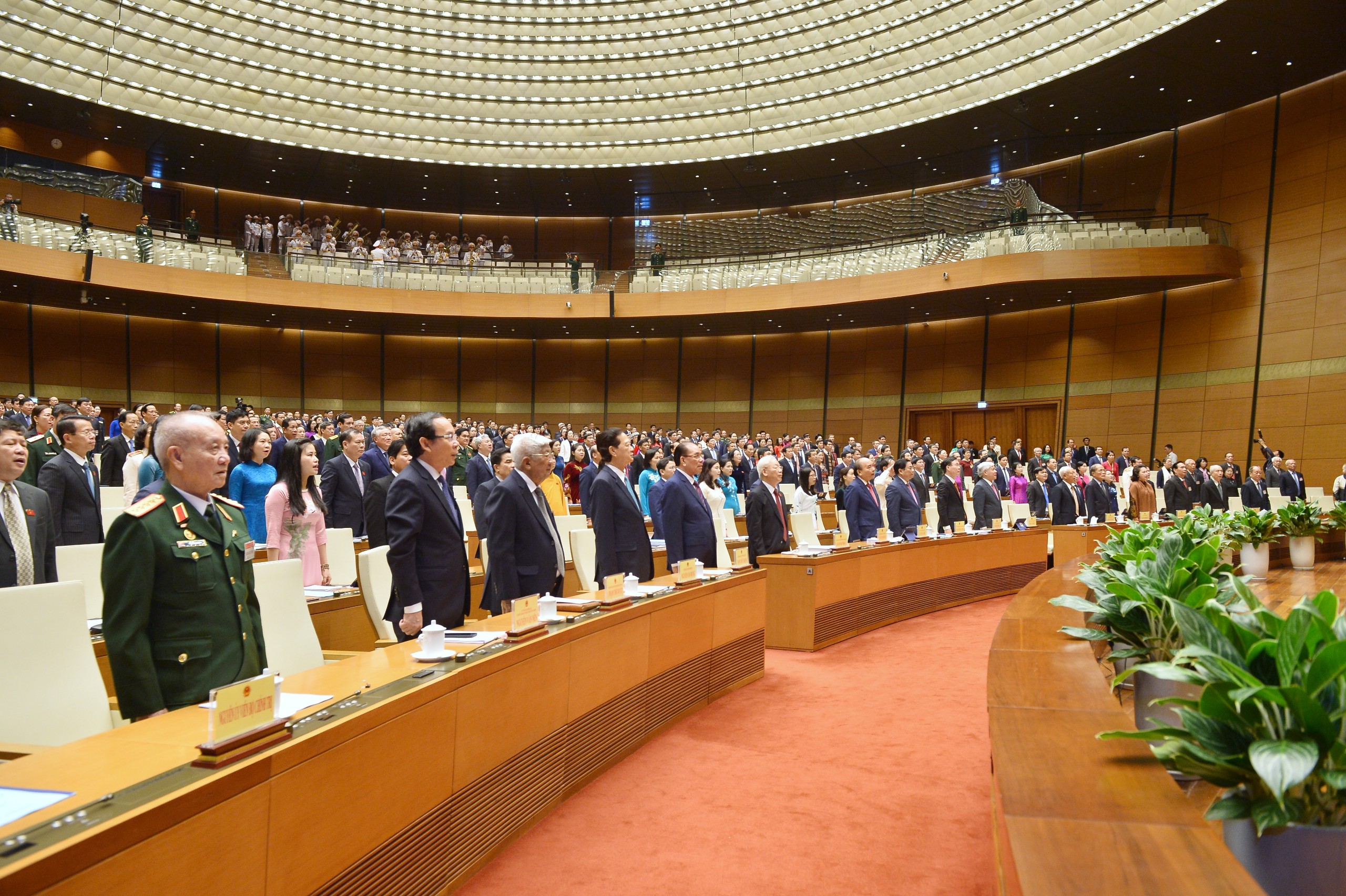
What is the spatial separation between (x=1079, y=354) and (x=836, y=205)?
670 cm

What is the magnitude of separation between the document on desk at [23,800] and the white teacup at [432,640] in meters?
1.17

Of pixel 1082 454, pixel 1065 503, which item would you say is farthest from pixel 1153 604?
pixel 1082 454

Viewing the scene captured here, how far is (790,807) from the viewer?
10.9 feet

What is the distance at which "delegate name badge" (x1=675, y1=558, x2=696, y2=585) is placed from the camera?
184 inches

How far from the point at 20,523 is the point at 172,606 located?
1809mm

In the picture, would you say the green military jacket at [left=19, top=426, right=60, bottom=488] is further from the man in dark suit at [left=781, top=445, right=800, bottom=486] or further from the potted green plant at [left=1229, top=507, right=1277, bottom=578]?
the man in dark suit at [left=781, top=445, right=800, bottom=486]

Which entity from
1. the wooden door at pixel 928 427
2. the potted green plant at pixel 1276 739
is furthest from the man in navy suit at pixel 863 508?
the wooden door at pixel 928 427

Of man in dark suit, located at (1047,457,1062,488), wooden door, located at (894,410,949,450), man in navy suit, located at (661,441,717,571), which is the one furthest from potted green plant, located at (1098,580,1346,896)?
wooden door, located at (894,410,949,450)

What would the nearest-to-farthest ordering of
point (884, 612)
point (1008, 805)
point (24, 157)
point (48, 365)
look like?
point (1008, 805) → point (884, 612) → point (24, 157) → point (48, 365)

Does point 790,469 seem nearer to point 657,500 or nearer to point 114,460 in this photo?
point 657,500

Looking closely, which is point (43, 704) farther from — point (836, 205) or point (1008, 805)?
point (836, 205)

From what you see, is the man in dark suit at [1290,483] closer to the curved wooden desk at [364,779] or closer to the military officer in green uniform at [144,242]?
the curved wooden desk at [364,779]

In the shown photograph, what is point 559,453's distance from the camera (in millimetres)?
12055

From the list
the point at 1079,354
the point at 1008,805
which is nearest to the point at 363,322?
the point at 1079,354
